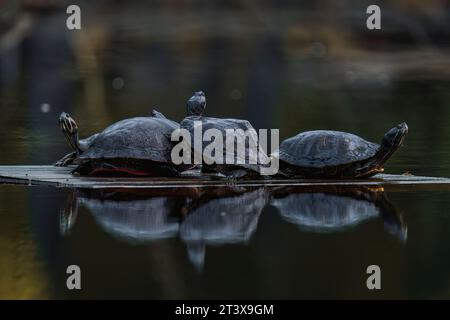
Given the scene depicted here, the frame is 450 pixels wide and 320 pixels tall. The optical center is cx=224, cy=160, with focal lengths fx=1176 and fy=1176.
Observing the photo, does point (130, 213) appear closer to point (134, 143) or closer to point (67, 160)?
point (134, 143)

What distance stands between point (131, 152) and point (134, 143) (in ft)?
0.32

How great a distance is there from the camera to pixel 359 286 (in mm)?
6883

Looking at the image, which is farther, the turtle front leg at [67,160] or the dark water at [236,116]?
the turtle front leg at [67,160]

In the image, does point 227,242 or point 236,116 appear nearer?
point 227,242

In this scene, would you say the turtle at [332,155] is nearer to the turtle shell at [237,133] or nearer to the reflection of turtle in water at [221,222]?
the turtle shell at [237,133]

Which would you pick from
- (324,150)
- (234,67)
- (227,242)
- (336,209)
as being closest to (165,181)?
A: (324,150)

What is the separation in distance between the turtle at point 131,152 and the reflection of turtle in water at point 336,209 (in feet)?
4.69

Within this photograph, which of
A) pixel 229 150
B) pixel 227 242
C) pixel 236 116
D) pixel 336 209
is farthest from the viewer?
pixel 236 116

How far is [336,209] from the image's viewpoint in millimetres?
9609

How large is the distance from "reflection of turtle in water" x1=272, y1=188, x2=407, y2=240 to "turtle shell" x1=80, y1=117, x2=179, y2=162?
1.46 m

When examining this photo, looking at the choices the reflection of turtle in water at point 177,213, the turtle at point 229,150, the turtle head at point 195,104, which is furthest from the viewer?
the turtle head at point 195,104

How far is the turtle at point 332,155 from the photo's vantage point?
37.5 ft

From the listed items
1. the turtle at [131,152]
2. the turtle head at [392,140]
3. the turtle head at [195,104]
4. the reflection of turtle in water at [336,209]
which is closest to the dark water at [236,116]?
the reflection of turtle in water at [336,209]

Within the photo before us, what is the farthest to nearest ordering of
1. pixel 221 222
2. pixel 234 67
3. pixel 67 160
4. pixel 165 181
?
pixel 234 67 → pixel 67 160 → pixel 165 181 → pixel 221 222
